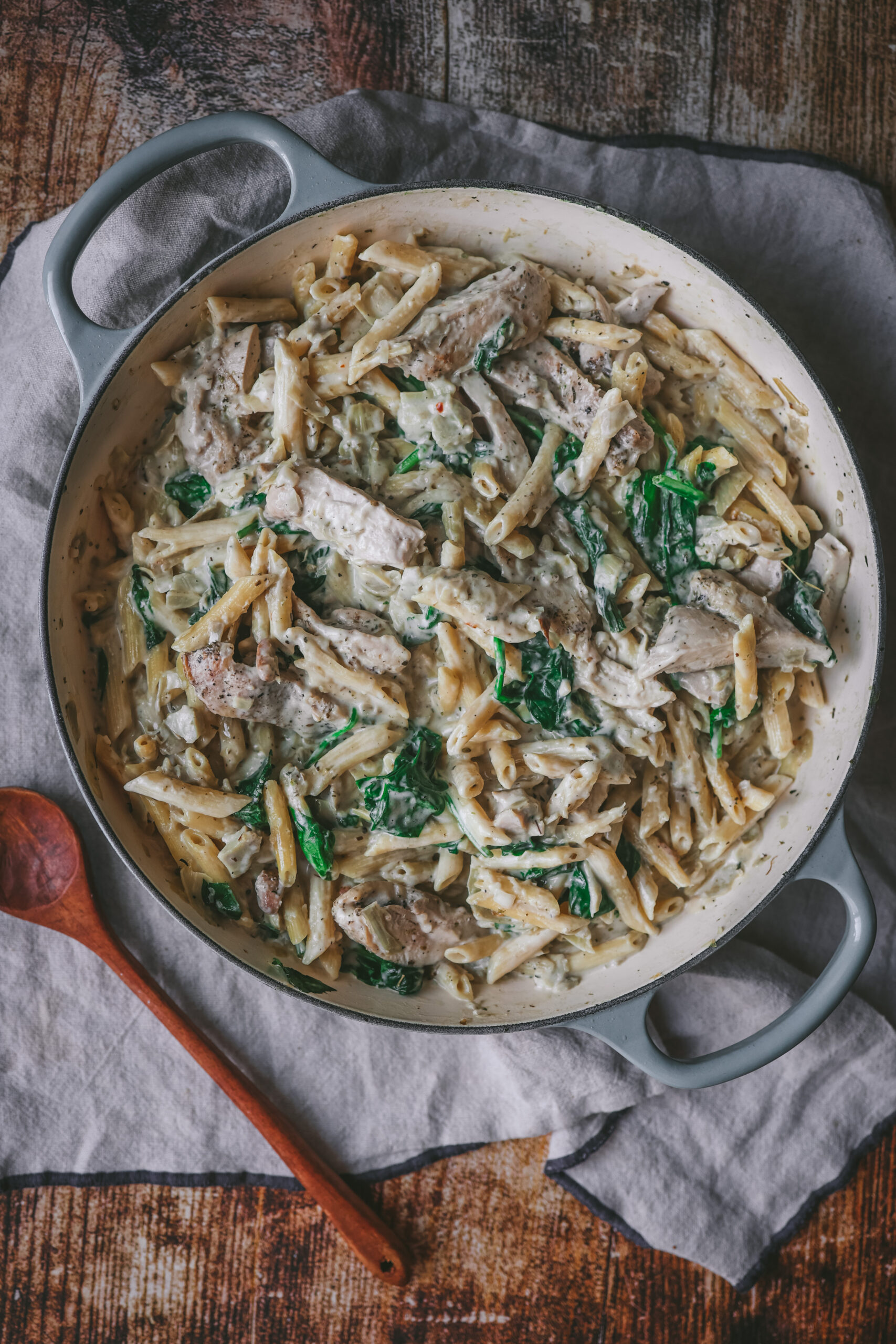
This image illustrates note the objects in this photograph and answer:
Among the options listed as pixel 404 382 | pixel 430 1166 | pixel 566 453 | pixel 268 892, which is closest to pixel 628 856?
pixel 268 892

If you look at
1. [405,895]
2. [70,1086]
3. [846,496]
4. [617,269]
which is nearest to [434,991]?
[405,895]

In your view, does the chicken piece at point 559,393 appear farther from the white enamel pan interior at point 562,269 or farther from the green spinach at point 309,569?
the green spinach at point 309,569

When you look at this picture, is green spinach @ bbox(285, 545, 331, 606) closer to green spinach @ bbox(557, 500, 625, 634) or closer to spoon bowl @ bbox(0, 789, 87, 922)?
green spinach @ bbox(557, 500, 625, 634)

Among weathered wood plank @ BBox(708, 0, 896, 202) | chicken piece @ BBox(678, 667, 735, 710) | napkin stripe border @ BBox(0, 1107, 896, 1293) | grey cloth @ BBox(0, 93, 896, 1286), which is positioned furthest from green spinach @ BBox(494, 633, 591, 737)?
weathered wood plank @ BBox(708, 0, 896, 202)

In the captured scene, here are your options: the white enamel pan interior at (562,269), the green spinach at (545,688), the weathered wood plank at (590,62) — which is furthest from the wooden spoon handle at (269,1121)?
the weathered wood plank at (590,62)

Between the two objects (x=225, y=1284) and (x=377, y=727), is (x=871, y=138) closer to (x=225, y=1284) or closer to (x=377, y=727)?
(x=377, y=727)

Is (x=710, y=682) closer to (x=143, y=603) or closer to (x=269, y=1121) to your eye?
(x=143, y=603)
